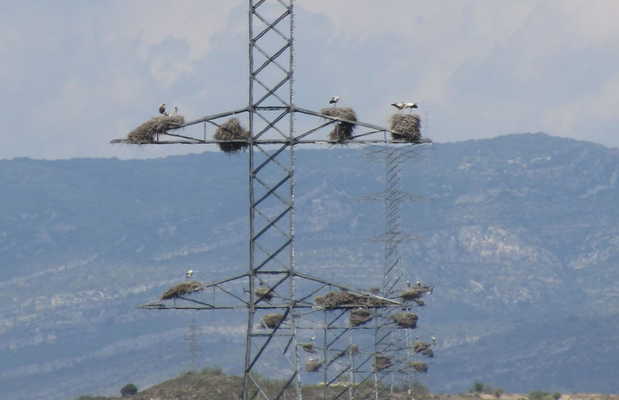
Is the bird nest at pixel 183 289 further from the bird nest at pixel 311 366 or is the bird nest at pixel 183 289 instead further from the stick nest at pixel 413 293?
the bird nest at pixel 311 366

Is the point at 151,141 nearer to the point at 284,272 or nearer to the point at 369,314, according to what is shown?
the point at 284,272

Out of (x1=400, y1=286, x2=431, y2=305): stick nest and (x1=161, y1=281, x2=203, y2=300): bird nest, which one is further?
(x1=400, y1=286, x2=431, y2=305): stick nest

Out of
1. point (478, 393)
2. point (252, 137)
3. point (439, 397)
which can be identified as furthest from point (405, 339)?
point (252, 137)

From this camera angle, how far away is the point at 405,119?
139 feet

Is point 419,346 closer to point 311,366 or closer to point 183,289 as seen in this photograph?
point 311,366

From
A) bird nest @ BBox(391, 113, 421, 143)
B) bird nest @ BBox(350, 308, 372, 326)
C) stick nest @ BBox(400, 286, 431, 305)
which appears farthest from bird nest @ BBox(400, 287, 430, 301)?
bird nest @ BBox(391, 113, 421, 143)

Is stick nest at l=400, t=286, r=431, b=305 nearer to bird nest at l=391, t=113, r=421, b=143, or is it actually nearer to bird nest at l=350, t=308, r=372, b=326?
bird nest at l=350, t=308, r=372, b=326

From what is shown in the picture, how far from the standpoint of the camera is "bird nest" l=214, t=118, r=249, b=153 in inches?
→ 1636

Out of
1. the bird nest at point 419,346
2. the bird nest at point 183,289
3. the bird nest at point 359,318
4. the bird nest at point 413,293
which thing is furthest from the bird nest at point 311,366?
the bird nest at point 183,289

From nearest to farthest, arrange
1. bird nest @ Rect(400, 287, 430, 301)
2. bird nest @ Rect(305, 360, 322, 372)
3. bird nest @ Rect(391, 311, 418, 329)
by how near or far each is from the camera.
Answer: bird nest @ Rect(400, 287, 430, 301) < bird nest @ Rect(391, 311, 418, 329) < bird nest @ Rect(305, 360, 322, 372)

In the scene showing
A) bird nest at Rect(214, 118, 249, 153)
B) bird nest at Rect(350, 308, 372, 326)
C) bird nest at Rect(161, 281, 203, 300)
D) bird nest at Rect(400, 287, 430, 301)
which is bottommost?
bird nest at Rect(350, 308, 372, 326)

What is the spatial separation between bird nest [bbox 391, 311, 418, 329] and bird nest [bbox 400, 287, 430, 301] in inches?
72.9

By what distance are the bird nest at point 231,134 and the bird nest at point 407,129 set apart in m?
3.07

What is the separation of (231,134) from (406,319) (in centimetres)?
6318
